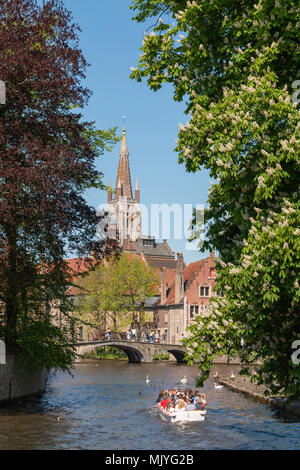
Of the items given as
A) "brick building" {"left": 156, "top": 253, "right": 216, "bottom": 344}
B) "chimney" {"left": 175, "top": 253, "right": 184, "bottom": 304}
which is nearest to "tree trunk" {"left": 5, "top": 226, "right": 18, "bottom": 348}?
"brick building" {"left": 156, "top": 253, "right": 216, "bottom": 344}

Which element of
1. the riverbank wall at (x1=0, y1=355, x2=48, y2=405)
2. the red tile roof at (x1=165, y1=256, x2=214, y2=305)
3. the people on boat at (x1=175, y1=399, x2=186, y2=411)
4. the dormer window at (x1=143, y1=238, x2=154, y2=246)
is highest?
the dormer window at (x1=143, y1=238, x2=154, y2=246)

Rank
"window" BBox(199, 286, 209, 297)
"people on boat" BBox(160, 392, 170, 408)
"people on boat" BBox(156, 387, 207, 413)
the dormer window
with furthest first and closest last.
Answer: the dormer window
"window" BBox(199, 286, 209, 297)
"people on boat" BBox(160, 392, 170, 408)
"people on boat" BBox(156, 387, 207, 413)

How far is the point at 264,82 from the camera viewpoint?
43.1ft

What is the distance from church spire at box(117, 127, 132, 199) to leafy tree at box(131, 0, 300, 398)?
14478 centimetres

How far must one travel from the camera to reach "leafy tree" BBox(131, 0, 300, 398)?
1265cm

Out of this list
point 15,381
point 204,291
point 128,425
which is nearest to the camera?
point 128,425

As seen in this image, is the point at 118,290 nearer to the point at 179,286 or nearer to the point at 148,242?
the point at 179,286

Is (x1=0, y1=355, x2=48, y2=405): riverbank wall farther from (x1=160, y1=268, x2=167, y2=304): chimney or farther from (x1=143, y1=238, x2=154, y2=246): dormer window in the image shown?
(x1=143, y1=238, x2=154, y2=246): dormer window

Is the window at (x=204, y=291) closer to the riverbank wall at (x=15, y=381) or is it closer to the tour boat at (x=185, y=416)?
the riverbank wall at (x=15, y=381)

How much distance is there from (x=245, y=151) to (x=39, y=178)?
11017 mm

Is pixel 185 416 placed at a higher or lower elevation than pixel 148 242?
lower

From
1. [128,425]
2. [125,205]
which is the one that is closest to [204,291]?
[128,425]

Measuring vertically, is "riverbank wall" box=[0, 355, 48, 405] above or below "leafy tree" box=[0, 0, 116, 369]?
below

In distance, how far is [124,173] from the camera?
164 meters
